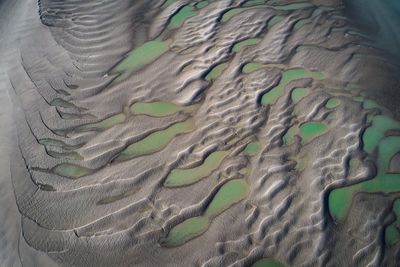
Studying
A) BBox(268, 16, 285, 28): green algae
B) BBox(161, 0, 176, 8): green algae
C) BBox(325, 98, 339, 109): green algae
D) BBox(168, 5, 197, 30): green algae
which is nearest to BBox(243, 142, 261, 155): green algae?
BBox(325, 98, 339, 109): green algae

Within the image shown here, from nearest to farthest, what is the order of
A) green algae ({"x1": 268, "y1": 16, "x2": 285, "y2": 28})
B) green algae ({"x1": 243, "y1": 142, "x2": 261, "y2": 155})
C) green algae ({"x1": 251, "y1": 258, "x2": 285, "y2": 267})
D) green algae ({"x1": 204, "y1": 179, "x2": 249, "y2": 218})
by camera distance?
green algae ({"x1": 251, "y1": 258, "x2": 285, "y2": 267}) → green algae ({"x1": 204, "y1": 179, "x2": 249, "y2": 218}) → green algae ({"x1": 243, "y1": 142, "x2": 261, "y2": 155}) → green algae ({"x1": 268, "y1": 16, "x2": 285, "y2": 28})

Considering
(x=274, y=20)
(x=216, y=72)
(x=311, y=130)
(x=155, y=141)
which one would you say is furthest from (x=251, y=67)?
(x=155, y=141)

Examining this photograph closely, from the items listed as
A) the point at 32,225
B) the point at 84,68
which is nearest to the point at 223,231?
the point at 32,225

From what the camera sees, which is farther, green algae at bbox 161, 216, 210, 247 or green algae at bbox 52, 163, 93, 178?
green algae at bbox 52, 163, 93, 178

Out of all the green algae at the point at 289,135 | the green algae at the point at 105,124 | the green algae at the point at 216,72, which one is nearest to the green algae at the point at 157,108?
the green algae at the point at 105,124

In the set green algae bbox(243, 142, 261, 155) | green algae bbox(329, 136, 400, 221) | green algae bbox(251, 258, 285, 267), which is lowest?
green algae bbox(329, 136, 400, 221)

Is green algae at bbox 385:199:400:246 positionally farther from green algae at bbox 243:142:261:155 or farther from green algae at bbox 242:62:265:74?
green algae at bbox 242:62:265:74

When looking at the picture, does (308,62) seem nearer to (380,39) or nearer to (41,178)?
(380,39)
